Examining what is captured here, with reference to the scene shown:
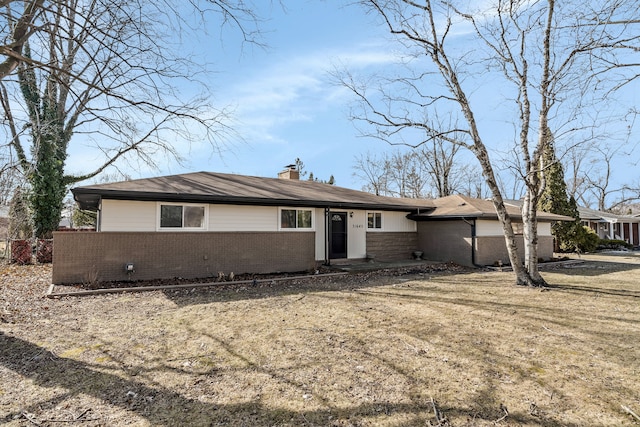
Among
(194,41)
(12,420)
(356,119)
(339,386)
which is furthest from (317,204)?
(12,420)

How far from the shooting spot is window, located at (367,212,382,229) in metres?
14.7

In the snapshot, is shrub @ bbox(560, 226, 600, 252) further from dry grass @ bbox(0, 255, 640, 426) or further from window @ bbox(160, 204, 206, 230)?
window @ bbox(160, 204, 206, 230)

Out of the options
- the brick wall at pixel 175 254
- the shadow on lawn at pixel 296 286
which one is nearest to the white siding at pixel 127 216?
the brick wall at pixel 175 254

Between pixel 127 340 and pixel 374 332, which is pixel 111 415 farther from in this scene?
pixel 374 332

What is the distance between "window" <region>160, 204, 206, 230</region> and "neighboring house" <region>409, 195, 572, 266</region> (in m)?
9.74

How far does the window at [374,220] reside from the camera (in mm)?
14703

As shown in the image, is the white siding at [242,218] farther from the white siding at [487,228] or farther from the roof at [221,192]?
the white siding at [487,228]

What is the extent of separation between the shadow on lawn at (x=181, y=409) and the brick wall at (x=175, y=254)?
5849mm

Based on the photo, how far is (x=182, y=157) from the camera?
7258 mm

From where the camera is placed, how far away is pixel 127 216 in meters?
9.39

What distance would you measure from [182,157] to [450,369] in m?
6.30

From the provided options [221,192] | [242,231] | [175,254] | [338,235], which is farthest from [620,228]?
[175,254]

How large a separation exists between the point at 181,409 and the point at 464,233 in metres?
13.6

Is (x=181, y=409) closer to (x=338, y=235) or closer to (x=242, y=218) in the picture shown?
(x=242, y=218)
